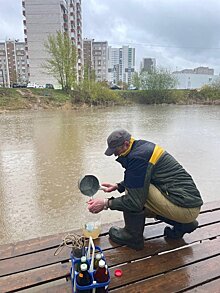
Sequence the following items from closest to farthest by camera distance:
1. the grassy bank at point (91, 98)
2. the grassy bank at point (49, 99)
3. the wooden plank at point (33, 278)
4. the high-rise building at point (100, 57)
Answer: the wooden plank at point (33, 278) < the grassy bank at point (49, 99) < the grassy bank at point (91, 98) < the high-rise building at point (100, 57)

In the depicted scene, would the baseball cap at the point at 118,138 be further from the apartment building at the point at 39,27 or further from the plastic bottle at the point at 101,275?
the apartment building at the point at 39,27

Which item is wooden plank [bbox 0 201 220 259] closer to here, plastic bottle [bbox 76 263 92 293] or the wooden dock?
the wooden dock

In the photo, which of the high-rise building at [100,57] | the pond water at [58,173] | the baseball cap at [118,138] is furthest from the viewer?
the high-rise building at [100,57]

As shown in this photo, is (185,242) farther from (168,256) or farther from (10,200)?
(10,200)

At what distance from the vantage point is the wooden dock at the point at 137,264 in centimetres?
129

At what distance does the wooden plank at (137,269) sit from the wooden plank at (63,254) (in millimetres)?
45

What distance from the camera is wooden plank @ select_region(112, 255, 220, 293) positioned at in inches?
49.8

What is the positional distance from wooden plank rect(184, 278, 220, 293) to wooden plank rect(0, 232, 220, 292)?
0.18 metres

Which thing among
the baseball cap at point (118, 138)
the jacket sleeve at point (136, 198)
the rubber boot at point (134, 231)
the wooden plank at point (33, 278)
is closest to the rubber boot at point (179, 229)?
the rubber boot at point (134, 231)

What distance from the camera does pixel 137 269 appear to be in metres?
1.41

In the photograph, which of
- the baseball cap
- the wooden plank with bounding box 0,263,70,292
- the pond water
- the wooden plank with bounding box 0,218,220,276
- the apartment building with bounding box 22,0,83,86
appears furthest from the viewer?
the apartment building with bounding box 22,0,83,86

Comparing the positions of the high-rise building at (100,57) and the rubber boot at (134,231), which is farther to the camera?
the high-rise building at (100,57)

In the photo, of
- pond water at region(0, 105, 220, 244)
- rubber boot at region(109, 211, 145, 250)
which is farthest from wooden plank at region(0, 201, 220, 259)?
pond water at region(0, 105, 220, 244)

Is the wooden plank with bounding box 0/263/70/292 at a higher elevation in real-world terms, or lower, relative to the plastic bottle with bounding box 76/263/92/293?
lower
